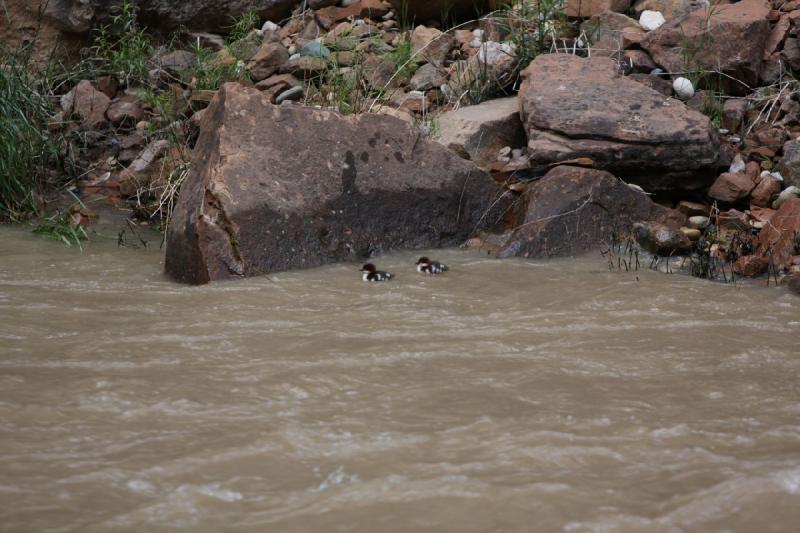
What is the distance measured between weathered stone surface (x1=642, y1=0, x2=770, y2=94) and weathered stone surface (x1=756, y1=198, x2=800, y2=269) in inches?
83.6

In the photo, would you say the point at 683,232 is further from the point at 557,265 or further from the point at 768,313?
the point at 768,313

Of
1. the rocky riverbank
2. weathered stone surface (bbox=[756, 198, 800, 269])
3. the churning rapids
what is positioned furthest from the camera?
the rocky riverbank

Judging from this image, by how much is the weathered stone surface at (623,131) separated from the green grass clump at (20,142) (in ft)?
13.4

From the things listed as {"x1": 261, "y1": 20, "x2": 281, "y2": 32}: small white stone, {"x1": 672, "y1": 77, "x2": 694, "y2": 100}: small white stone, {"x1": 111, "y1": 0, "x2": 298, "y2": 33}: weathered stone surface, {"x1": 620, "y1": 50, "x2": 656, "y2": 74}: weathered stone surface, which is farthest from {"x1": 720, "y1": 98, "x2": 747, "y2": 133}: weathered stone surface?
{"x1": 111, "y1": 0, "x2": 298, "y2": 33}: weathered stone surface

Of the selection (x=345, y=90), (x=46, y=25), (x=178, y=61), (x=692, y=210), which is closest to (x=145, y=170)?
(x=345, y=90)

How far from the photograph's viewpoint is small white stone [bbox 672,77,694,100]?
8266 millimetres

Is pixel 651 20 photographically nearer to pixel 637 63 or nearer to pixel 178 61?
pixel 637 63

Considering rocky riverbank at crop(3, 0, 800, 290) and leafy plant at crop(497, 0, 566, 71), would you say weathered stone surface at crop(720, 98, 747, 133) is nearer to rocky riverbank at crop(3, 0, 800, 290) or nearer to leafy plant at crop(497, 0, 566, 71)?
rocky riverbank at crop(3, 0, 800, 290)

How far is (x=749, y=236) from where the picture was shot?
6.55 metres

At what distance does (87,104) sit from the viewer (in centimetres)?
924

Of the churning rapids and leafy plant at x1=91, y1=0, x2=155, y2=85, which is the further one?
leafy plant at x1=91, y1=0, x2=155, y2=85

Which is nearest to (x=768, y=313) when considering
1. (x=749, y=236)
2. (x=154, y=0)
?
(x=749, y=236)

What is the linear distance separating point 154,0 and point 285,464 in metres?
8.49

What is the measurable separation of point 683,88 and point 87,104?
5.64m
